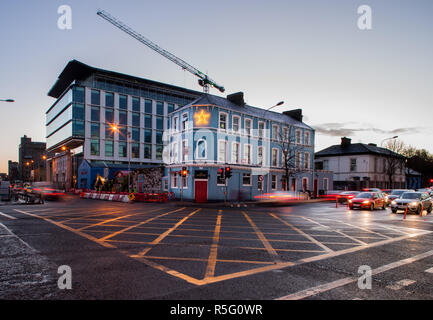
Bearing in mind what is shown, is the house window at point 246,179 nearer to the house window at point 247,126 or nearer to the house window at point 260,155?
the house window at point 260,155

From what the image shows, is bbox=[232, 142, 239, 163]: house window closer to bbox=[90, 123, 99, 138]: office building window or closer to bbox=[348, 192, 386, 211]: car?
bbox=[348, 192, 386, 211]: car

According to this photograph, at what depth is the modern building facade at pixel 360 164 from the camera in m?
52.1

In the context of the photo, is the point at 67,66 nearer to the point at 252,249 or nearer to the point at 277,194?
the point at 277,194

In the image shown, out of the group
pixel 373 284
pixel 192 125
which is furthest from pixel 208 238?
pixel 192 125

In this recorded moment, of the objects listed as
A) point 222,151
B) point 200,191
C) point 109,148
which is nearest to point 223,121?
point 222,151

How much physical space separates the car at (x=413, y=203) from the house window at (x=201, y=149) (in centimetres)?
1816

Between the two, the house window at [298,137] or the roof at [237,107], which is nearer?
the roof at [237,107]

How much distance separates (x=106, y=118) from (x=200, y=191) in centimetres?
3945

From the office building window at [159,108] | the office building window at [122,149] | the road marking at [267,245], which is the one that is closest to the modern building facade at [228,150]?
the road marking at [267,245]

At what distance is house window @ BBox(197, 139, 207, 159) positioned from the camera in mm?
31169

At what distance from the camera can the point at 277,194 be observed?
3703 cm

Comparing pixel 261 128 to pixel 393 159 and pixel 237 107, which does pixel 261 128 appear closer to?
pixel 237 107

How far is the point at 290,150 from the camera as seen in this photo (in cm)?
3822

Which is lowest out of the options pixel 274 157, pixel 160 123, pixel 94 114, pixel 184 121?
pixel 274 157
